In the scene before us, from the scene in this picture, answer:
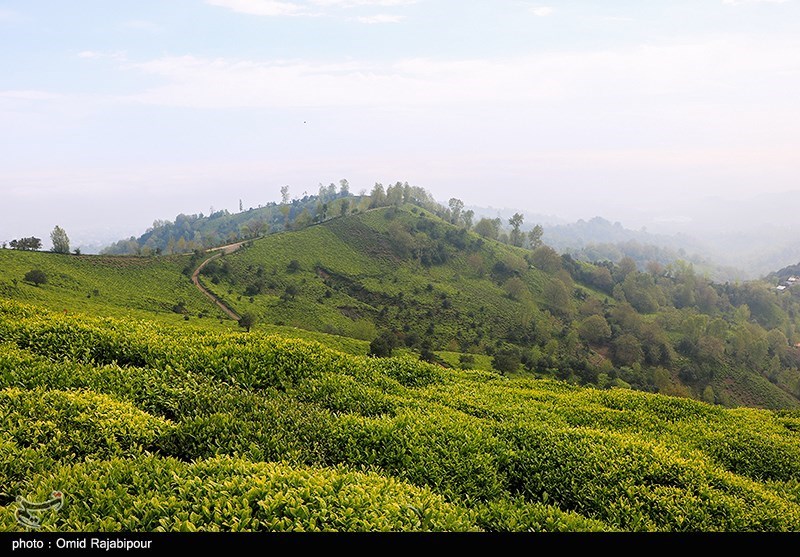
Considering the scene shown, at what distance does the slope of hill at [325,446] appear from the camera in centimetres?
862

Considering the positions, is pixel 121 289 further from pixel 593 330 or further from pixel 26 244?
pixel 593 330

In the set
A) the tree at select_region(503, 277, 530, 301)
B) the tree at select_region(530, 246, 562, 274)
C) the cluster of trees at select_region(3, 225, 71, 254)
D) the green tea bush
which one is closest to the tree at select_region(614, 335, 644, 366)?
the tree at select_region(503, 277, 530, 301)

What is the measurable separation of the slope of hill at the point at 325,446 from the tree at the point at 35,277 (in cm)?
6256

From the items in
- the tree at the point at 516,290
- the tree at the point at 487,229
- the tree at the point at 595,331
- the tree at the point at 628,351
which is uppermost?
the tree at the point at 487,229

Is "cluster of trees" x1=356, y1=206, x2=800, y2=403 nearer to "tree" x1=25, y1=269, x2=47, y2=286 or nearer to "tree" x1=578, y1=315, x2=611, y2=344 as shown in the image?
"tree" x1=578, y1=315, x2=611, y2=344

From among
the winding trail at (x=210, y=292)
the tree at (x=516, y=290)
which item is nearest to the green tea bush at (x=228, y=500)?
the winding trail at (x=210, y=292)

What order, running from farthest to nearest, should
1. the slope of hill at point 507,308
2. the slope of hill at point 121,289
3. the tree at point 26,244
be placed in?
the slope of hill at point 507,308 → the tree at point 26,244 → the slope of hill at point 121,289

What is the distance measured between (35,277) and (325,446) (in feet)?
259

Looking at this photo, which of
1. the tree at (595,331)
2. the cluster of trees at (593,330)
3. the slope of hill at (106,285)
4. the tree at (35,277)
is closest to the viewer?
the slope of hill at (106,285)

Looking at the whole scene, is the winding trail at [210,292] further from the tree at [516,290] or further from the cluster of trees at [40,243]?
the tree at [516,290]

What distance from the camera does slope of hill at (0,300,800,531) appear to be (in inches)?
339

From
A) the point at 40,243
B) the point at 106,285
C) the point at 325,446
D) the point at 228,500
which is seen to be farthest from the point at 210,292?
the point at 228,500
